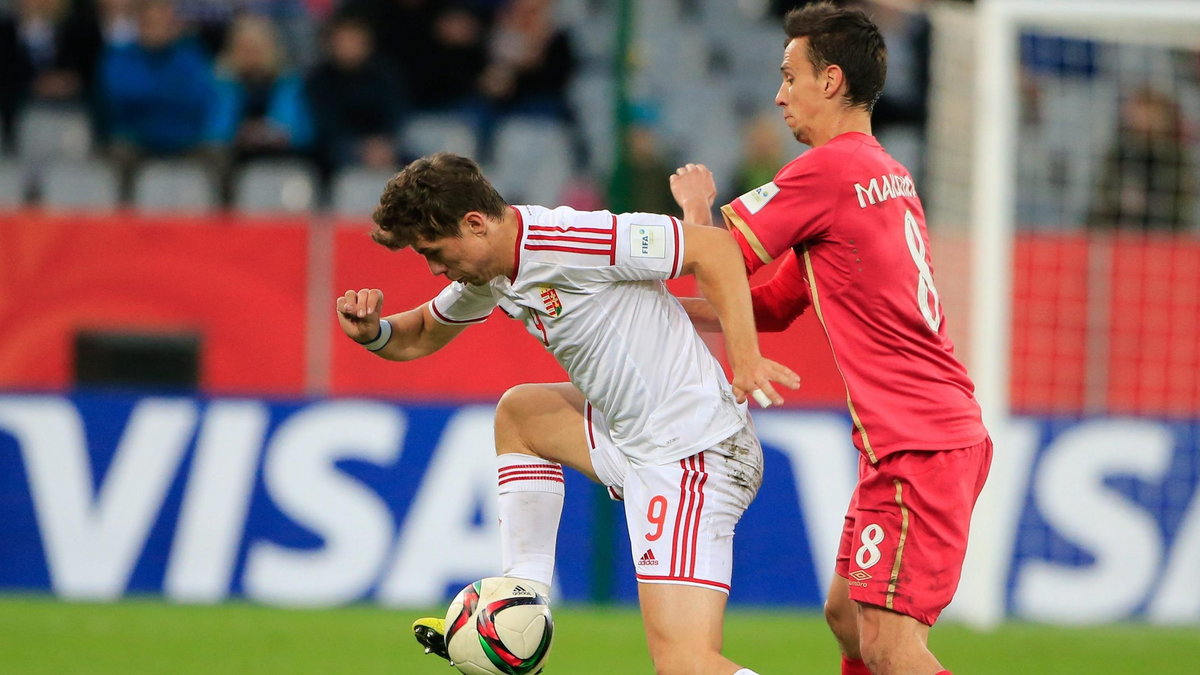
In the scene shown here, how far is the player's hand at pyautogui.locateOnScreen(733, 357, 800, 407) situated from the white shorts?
1.22ft

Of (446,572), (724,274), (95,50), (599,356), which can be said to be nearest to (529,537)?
(599,356)

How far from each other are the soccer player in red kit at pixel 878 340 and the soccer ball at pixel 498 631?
0.87 metres

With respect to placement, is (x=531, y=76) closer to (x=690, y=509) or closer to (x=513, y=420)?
(x=513, y=420)

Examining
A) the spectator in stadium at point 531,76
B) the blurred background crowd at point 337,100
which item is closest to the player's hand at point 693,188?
the blurred background crowd at point 337,100

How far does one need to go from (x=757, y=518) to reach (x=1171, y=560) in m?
2.24

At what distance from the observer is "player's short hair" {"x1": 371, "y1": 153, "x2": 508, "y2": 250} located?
421cm

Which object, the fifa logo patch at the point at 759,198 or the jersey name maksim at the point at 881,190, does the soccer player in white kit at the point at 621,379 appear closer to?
the fifa logo patch at the point at 759,198

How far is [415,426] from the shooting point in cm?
882

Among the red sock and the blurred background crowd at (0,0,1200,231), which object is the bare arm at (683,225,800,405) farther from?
the blurred background crowd at (0,0,1200,231)

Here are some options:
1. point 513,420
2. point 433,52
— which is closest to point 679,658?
point 513,420

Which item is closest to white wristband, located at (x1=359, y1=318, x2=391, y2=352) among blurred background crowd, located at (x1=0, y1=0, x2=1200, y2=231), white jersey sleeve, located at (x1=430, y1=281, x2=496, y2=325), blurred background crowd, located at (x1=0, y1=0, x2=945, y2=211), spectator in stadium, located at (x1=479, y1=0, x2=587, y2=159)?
white jersey sleeve, located at (x1=430, y1=281, x2=496, y2=325)

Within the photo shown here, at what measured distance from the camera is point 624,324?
174 inches

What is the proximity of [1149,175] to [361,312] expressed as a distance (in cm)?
650

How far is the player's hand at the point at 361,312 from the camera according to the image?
4.59 metres
